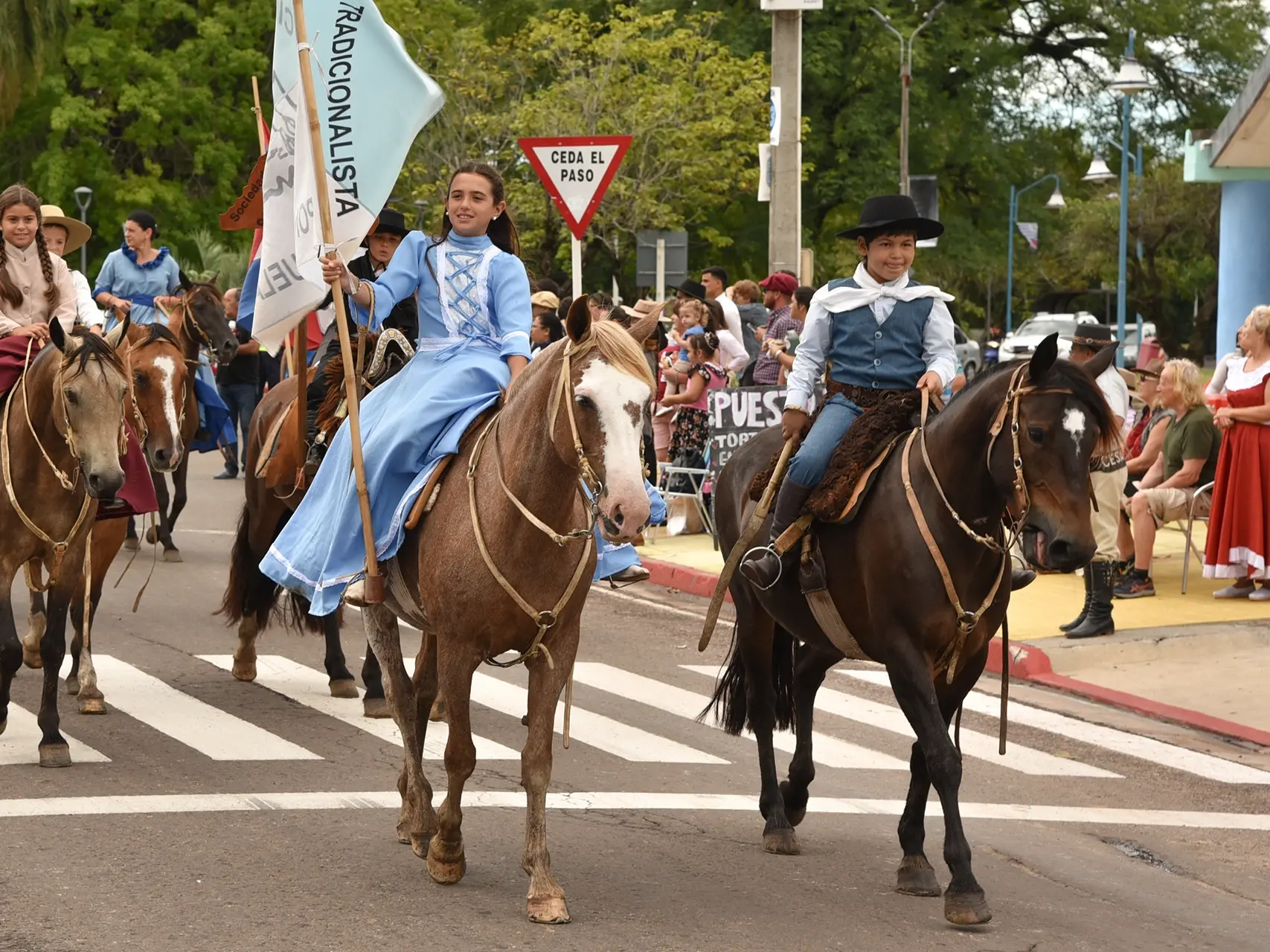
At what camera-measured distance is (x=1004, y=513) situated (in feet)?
22.4

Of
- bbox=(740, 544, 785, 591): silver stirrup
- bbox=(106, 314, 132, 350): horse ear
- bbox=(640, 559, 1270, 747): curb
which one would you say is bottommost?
bbox=(640, 559, 1270, 747): curb

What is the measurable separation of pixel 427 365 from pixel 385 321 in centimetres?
256

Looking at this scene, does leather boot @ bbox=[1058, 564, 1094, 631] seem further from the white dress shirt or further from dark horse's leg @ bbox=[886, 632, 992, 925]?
dark horse's leg @ bbox=[886, 632, 992, 925]

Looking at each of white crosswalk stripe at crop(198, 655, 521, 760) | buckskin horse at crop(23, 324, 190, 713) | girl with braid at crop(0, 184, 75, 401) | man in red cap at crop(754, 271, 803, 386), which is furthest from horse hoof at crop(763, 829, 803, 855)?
man in red cap at crop(754, 271, 803, 386)

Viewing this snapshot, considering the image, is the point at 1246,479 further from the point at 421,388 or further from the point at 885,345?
the point at 421,388

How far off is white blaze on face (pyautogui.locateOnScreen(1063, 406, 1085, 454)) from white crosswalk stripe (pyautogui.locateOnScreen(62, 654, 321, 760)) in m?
4.11

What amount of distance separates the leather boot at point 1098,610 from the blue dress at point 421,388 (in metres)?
6.29

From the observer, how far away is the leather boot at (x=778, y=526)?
289 inches

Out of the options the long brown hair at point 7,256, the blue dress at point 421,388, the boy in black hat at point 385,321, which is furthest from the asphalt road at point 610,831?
the long brown hair at point 7,256

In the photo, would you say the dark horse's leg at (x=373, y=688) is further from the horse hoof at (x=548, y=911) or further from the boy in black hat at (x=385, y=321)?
the horse hoof at (x=548, y=911)

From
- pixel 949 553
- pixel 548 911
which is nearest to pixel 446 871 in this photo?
pixel 548 911

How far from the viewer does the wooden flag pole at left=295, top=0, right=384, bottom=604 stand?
702 centimetres

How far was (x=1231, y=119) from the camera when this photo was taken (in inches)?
846

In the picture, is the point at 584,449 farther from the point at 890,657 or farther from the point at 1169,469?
the point at 1169,469
